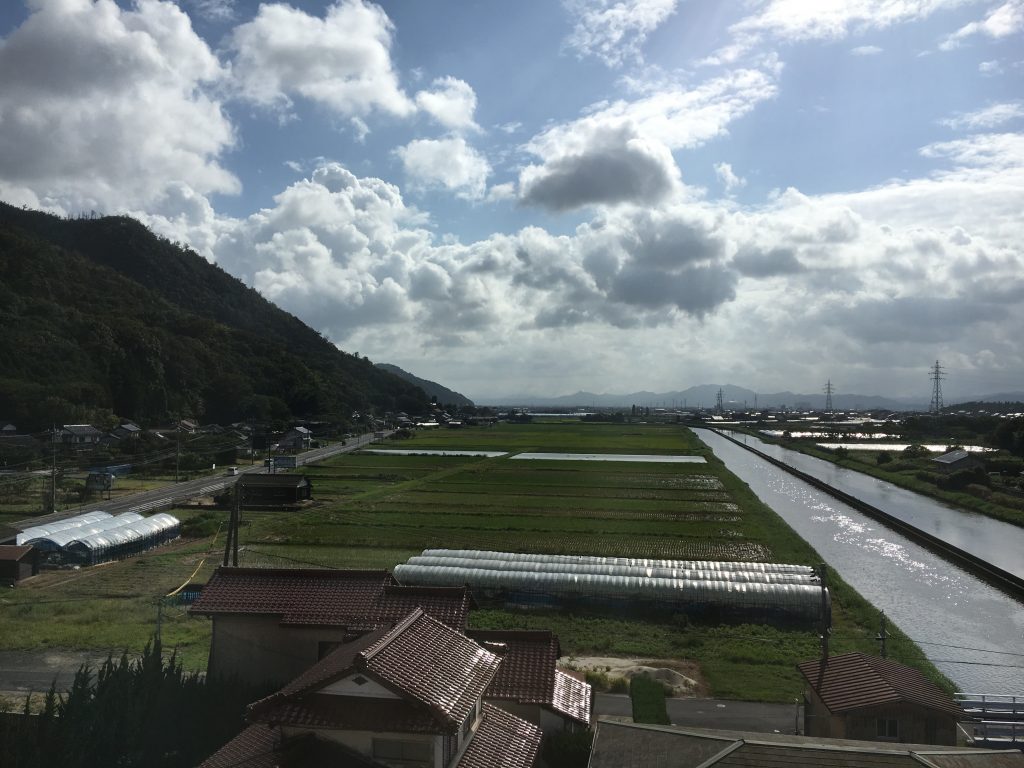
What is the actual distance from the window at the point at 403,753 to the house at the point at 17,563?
863 inches

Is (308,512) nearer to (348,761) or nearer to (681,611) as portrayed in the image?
(681,611)

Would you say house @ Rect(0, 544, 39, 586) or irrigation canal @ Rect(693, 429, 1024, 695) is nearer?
irrigation canal @ Rect(693, 429, 1024, 695)

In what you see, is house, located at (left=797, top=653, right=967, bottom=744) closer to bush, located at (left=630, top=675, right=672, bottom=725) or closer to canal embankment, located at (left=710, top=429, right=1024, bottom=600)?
bush, located at (left=630, top=675, right=672, bottom=725)

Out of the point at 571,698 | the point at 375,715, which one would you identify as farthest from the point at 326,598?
the point at 375,715

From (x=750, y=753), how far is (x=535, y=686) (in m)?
4.53

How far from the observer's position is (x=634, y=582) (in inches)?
885

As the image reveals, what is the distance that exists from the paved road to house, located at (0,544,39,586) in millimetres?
19725

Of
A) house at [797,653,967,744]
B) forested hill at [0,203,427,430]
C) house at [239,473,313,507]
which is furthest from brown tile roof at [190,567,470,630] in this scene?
Result: forested hill at [0,203,427,430]

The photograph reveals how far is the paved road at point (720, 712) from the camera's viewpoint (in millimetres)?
13805

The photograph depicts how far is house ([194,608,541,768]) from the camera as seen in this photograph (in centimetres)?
A: 735

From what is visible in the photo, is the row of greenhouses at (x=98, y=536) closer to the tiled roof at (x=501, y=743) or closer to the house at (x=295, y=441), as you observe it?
the tiled roof at (x=501, y=743)

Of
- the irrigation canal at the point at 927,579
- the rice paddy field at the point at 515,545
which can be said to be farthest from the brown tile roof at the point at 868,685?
the irrigation canal at the point at 927,579

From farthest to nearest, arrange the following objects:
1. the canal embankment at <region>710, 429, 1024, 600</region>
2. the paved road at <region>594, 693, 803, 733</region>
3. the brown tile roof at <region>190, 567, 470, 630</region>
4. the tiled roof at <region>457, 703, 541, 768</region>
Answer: the canal embankment at <region>710, 429, 1024, 600</region>, the paved road at <region>594, 693, 803, 733</region>, the brown tile roof at <region>190, 567, 470, 630</region>, the tiled roof at <region>457, 703, 541, 768</region>

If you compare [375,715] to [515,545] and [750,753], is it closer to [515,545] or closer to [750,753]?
[750,753]
